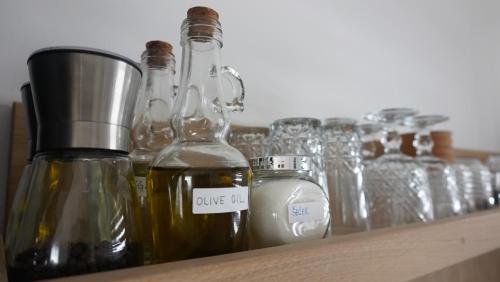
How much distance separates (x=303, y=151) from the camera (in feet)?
1.62

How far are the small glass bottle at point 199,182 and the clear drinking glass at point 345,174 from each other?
0.87ft

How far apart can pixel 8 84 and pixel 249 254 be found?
37cm

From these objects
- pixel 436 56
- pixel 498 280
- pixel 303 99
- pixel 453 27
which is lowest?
pixel 498 280

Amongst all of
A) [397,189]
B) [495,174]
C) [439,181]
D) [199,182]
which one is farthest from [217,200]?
[495,174]

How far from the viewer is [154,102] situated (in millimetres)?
411

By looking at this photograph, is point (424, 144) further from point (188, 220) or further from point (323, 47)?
point (188, 220)

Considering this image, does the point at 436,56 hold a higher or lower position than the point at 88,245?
higher

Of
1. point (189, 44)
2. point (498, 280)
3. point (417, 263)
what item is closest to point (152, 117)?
point (189, 44)

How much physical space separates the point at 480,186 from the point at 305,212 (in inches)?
28.9

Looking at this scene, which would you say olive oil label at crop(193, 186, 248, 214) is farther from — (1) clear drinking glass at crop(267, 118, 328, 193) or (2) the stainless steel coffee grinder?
(1) clear drinking glass at crop(267, 118, 328, 193)

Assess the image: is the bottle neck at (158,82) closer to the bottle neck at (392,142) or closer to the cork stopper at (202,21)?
the cork stopper at (202,21)

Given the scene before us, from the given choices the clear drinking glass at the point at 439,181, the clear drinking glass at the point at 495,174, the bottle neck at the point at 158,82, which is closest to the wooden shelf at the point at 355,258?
the clear drinking glass at the point at 439,181

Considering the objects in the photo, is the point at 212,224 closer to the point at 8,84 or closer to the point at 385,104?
the point at 8,84

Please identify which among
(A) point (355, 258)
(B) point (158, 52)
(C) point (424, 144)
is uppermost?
(B) point (158, 52)
